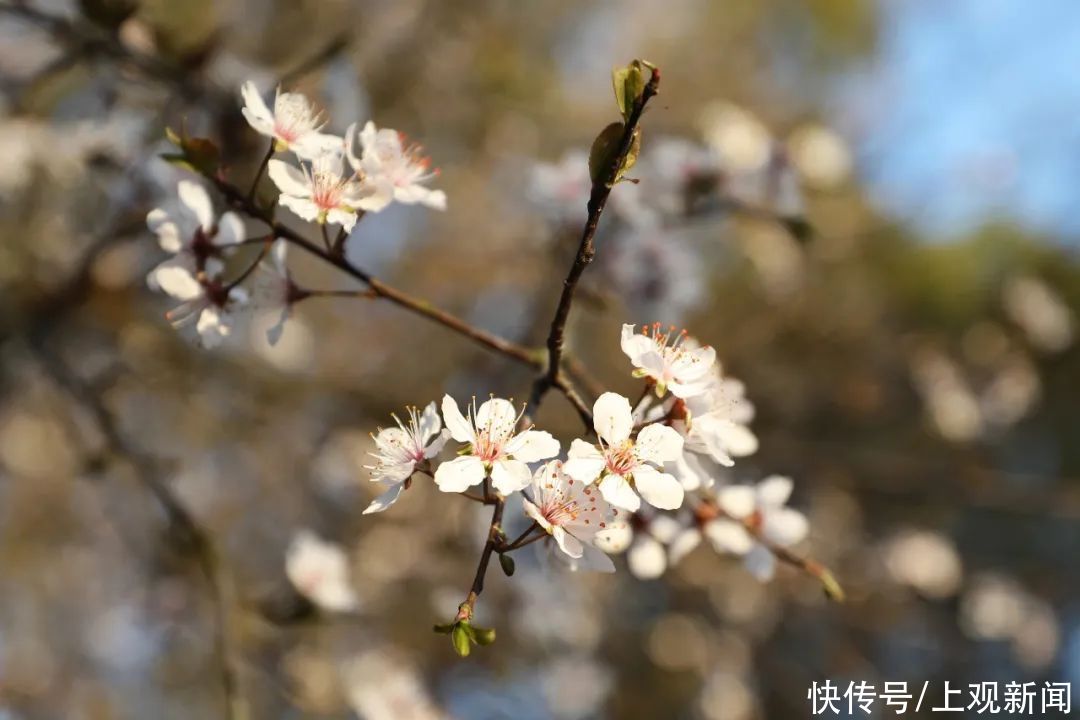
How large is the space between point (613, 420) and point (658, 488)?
63 millimetres

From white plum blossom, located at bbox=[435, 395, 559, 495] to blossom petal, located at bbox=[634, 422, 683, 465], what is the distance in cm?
7

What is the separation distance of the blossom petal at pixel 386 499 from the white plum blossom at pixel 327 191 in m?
0.22

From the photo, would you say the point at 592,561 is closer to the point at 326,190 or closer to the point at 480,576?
the point at 480,576

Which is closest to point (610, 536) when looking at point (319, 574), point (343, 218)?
point (343, 218)

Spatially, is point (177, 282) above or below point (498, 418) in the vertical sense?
above

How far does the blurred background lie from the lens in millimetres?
1308

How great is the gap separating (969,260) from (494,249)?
2.07m

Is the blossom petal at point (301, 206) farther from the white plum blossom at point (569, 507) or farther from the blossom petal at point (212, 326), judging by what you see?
the white plum blossom at point (569, 507)

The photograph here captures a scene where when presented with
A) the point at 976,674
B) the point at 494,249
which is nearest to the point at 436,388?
the point at 494,249

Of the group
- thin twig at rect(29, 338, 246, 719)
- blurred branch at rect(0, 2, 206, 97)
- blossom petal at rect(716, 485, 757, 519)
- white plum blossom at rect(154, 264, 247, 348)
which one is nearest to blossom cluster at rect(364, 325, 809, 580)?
blossom petal at rect(716, 485, 757, 519)

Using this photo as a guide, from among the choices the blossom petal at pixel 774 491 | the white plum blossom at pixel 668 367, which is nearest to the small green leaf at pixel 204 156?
the white plum blossom at pixel 668 367

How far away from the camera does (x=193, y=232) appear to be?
2.81 ft

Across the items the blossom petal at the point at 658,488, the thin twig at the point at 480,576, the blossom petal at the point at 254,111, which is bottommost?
the thin twig at the point at 480,576

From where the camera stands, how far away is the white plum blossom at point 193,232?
0.84m
